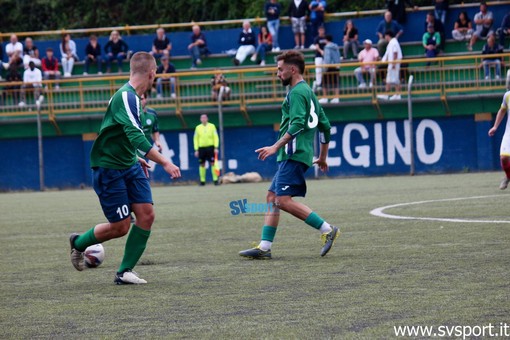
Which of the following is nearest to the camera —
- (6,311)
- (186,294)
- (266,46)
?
(6,311)

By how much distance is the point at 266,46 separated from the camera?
34.6 metres

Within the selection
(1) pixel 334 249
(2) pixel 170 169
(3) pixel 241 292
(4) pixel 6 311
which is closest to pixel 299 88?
(1) pixel 334 249

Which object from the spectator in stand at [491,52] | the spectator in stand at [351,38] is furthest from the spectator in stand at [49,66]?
the spectator in stand at [491,52]

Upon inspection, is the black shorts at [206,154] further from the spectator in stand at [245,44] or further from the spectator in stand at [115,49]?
the spectator in stand at [115,49]

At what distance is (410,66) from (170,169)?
2513 cm

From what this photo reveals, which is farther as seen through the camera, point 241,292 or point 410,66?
point 410,66

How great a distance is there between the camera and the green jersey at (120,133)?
836 cm

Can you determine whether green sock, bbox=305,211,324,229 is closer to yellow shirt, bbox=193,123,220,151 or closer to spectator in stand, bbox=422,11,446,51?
yellow shirt, bbox=193,123,220,151

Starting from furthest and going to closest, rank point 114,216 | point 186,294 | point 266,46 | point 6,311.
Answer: point 266,46 → point 114,216 → point 186,294 → point 6,311

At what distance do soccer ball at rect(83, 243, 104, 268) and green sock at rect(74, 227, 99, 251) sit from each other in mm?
347

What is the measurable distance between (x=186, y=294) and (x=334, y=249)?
3.22 metres

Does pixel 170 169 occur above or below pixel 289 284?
above

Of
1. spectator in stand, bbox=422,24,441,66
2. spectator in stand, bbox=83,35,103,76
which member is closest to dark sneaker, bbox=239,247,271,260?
spectator in stand, bbox=422,24,441,66

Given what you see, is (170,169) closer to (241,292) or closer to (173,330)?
(241,292)
